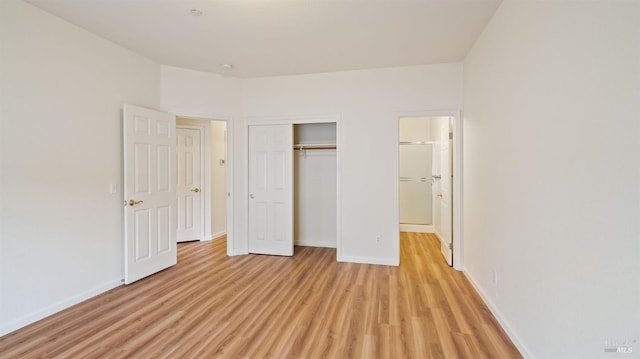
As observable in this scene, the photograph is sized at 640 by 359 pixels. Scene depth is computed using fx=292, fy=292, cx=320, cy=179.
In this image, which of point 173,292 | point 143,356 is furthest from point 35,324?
point 143,356

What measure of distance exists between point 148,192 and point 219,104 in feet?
5.17

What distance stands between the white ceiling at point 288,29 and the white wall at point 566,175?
556mm

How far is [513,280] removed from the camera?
2172mm

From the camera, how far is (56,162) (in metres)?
2.66

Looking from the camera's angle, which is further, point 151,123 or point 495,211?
point 151,123

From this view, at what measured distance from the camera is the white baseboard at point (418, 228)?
603 cm

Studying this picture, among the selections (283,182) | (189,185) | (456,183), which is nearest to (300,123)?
(283,182)

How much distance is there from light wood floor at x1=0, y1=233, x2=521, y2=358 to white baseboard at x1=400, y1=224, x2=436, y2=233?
7.64 feet

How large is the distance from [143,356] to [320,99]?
342 centimetres

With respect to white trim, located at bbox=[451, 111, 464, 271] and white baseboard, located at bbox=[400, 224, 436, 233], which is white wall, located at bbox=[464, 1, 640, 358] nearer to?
white trim, located at bbox=[451, 111, 464, 271]

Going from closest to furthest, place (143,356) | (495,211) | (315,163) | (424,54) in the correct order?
(143,356)
(495,211)
(424,54)
(315,163)

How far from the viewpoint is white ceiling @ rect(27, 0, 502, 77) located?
246 centimetres

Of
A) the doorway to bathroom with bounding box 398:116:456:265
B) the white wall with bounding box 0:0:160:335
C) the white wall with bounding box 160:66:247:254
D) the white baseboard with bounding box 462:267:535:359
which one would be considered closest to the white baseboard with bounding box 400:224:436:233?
the doorway to bathroom with bounding box 398:116:456:265

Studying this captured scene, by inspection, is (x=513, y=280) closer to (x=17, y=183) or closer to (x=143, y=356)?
(x=143, y=356)
